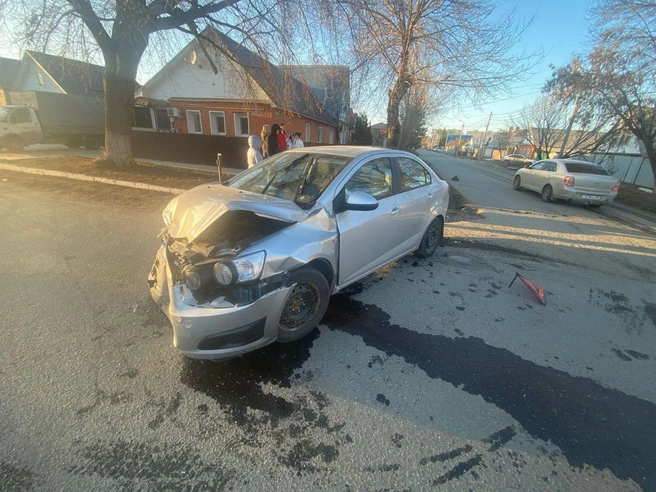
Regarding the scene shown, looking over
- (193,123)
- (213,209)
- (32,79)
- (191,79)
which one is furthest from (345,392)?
(32,79)

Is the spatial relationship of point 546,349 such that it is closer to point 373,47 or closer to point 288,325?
point 288,325

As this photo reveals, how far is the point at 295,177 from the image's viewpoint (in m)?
3.26

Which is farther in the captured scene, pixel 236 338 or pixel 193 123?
pixel 193 123

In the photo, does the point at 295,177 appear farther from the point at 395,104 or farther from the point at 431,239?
the point at 395,104

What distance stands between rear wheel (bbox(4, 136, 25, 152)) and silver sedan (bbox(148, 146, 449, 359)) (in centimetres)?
1861

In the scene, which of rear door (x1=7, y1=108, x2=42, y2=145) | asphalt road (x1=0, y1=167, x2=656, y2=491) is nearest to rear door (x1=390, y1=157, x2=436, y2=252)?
asphalt road (x1=0, y1=167, x2=656, y2=491)

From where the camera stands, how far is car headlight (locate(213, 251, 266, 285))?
209 cm

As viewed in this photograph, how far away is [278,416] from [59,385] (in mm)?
1596

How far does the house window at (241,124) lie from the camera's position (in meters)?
15.8

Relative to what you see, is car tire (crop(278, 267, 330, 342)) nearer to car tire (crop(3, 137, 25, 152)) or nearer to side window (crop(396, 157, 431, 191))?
side window (crop(396, 157, 431, 191))

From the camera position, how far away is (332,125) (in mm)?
22969

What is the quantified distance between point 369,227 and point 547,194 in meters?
10.2

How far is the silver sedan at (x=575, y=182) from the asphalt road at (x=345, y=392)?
665 cm

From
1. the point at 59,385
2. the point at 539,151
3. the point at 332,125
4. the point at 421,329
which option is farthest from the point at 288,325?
the point at 539,151
